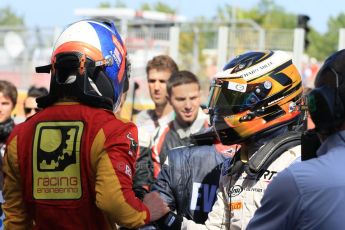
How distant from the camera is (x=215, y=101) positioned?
4.32m

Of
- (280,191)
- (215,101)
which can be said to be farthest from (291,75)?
(280,191)

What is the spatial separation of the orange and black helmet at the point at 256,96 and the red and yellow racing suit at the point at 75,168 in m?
0.57

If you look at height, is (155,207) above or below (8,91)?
above

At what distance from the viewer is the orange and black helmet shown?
4133mm

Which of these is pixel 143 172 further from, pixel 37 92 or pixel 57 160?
pixel 37 92

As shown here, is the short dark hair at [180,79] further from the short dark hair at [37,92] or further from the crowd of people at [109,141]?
the crowd of people at [109,141]

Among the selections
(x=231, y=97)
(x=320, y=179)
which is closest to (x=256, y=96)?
(x=231, y=97)

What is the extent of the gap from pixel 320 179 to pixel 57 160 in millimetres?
1554

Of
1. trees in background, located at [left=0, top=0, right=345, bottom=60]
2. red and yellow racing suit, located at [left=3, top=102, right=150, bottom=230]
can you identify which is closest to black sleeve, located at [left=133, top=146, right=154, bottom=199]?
red and yellow racing suit, located at [left=3, top=102, right=150, bottom=230]

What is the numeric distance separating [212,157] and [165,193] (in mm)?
353

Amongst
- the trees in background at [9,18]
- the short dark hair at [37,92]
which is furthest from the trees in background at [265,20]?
the short dark hair at [37,92]

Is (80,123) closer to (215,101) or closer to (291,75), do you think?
(215,101)

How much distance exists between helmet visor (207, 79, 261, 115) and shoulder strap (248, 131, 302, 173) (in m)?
0.27

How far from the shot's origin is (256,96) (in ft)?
13.6
